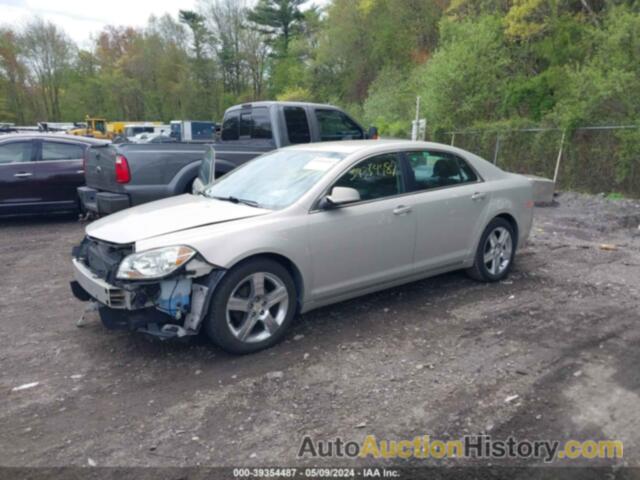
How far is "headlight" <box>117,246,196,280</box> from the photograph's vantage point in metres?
3.59

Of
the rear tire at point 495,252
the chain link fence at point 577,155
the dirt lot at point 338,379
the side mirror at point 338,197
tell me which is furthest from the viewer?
the chain link fence at point 577,155

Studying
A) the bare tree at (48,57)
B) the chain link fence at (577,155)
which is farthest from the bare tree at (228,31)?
the chain link fence at (577,155)

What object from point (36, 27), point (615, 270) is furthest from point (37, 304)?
point (36, 27)

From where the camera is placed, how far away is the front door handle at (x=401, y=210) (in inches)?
183

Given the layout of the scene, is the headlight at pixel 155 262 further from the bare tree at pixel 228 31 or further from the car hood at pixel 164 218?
the bare tree at pixel 228 31

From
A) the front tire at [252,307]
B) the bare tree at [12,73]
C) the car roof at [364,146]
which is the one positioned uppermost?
the bare tree at [12,73]

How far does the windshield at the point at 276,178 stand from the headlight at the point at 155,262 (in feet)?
3.07

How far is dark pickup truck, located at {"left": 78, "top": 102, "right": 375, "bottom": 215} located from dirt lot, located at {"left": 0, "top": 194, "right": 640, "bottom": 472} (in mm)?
2238

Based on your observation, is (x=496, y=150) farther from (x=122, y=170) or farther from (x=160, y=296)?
(x=160, y=296)

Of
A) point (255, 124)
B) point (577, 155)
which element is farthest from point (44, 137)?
point (577, 155)

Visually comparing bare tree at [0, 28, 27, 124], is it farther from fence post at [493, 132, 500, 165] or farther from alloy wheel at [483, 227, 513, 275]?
alloy wheel at [483, 227, 513, 275]

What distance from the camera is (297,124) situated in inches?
327

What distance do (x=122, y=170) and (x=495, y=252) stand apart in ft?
17.3

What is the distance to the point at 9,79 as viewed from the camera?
181 feet
